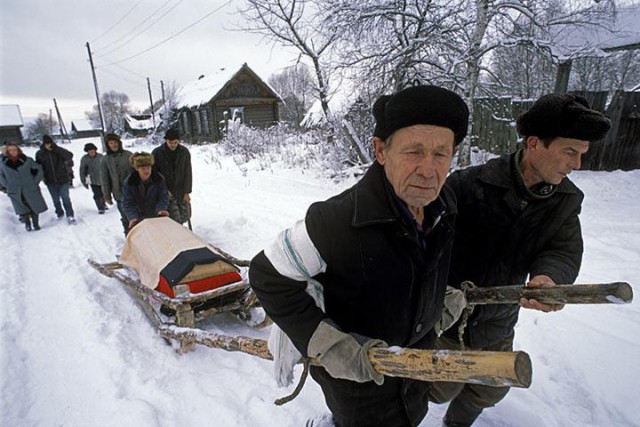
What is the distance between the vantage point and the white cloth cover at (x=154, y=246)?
3.55 meters

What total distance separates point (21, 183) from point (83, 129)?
79384 millimetres

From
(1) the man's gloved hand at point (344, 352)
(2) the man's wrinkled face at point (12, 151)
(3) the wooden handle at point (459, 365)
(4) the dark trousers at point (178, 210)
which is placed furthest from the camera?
(2) the man's wrinkled face at point (12, 151)

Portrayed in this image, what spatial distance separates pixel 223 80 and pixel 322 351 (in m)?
28.6

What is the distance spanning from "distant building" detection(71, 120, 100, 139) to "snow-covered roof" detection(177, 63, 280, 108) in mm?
45892

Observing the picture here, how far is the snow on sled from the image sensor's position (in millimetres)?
3221

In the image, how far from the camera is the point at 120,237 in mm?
6766

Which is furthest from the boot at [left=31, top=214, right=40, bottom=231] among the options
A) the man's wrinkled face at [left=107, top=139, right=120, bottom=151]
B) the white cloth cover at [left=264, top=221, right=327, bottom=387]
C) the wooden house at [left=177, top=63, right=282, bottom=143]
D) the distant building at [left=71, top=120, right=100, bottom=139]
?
the distant building at [left=71, top=120, right=100, bottom=139]

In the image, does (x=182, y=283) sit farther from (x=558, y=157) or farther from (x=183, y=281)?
(x=558, y=157)

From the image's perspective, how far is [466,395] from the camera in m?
2.19

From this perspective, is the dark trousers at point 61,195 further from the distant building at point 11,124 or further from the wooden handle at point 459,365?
the distant building at point 11,124

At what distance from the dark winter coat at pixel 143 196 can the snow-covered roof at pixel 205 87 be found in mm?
22626

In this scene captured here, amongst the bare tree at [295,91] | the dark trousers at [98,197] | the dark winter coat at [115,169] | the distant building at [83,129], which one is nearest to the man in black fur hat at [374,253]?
the dark winter coat at [115,169]

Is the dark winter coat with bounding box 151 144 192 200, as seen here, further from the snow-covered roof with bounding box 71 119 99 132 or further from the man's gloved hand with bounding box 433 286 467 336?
the snow-covered roof with bounding box 71 119 99 132

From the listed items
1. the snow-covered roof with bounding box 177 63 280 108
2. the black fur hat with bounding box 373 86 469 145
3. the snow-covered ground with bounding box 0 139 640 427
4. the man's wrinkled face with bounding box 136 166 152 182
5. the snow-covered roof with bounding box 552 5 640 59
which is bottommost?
the snow-covered ground with bounding box 0 139 640 427
